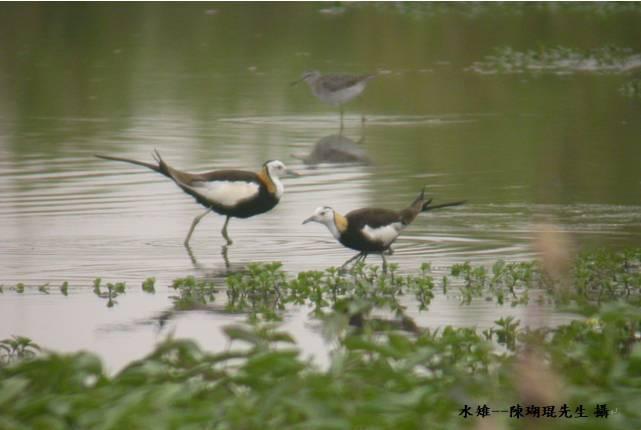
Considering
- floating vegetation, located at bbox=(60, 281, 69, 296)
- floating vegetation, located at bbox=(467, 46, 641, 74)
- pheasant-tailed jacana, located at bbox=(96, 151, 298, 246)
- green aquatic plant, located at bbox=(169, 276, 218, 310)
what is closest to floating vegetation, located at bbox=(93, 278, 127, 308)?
floating vegetation, located at bbox=(60, 281, 69, 296)

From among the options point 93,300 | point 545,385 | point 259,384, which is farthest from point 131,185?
point 545,385

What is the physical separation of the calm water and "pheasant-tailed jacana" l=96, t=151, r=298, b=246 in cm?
32

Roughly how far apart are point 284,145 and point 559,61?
38.1 ft

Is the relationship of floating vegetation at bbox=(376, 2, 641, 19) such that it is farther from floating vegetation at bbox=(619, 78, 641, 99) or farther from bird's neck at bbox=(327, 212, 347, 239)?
bird's neck at bbox=(327, 212, 347, 239)

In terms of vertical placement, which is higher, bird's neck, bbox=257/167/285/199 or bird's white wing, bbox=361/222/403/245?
bird's neck, bbox=257/167/285/199

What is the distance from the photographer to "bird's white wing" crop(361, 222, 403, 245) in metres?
10.7

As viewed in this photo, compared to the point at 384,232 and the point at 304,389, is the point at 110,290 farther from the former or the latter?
the point at 304,389

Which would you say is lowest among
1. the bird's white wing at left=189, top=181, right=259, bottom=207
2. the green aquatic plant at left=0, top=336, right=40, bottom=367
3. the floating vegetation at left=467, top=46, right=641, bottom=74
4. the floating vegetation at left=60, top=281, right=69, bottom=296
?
the green aquatic plant at left=0, top=336, right=40, bottom=367

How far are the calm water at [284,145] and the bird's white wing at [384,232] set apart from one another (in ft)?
1.08

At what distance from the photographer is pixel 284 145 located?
18.8 metres

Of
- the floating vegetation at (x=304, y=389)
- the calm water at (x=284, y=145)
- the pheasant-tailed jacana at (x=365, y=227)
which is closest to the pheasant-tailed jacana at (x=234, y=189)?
the calm water at (x=284, y=145)

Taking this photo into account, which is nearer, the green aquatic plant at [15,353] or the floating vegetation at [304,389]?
the floating vegetation at [304,389]

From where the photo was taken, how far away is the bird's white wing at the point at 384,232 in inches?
421

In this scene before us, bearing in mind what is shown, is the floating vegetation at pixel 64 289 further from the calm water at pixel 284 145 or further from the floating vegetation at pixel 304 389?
the floating vegetation at pixel 304 389
